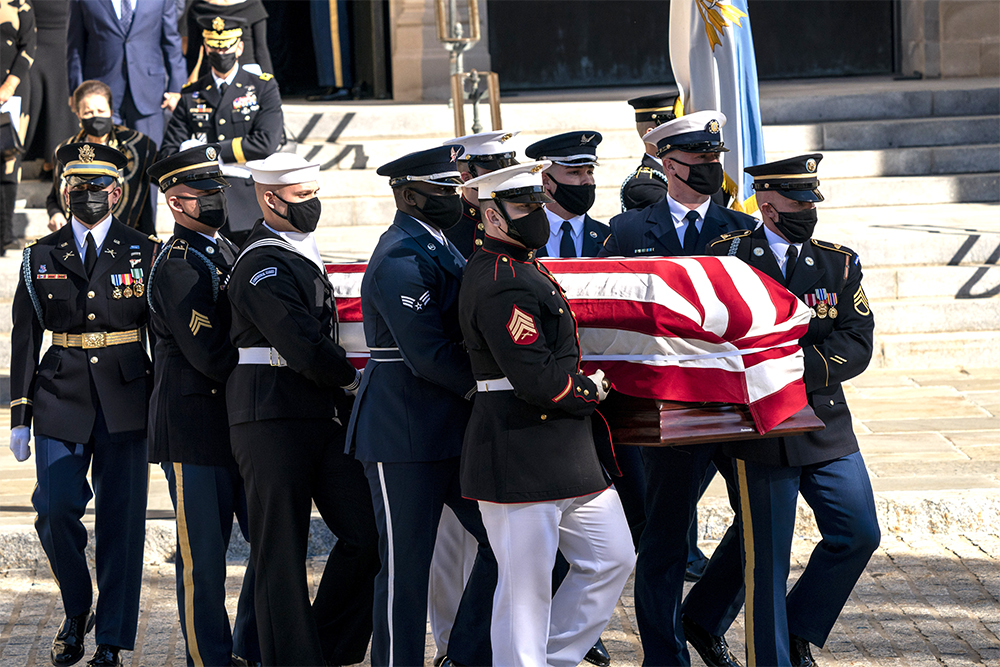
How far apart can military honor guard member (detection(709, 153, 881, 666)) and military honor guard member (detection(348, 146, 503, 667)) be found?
0.99 m

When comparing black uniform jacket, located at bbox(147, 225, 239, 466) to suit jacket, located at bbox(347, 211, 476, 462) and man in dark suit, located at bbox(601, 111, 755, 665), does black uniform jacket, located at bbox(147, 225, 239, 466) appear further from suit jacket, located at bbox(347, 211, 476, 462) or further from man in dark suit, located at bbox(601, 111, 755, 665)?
man in dark suit, located at bbox(601, 111, 755, 665)

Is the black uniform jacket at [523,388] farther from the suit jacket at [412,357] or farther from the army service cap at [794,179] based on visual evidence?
the army service cap at [794,179]

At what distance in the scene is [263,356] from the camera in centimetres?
443

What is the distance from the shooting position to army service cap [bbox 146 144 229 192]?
469 cm

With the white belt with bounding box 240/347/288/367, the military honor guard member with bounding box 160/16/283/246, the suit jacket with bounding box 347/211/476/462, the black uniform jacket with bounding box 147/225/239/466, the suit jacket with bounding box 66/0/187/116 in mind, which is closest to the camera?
the suit jacket with bounding box 347/211/476/462

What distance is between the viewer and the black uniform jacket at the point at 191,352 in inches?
179

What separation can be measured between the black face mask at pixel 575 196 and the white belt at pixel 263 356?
4.56ft

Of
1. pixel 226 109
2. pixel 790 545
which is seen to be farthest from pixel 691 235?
pixel 226 109

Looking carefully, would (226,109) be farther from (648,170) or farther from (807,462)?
(807,462)

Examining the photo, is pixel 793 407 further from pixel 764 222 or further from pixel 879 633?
pixel 879 633

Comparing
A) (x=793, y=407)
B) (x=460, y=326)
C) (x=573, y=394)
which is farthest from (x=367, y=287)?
(x=793, y=407)

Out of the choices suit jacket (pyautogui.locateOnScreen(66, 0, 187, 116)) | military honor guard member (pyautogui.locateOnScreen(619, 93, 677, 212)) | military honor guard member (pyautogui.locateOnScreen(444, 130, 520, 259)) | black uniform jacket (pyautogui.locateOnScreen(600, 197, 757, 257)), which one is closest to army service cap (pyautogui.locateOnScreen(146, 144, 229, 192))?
Answer: military honor guard member (pyautogui.locateOnScreen(444, 130, 520, 259))

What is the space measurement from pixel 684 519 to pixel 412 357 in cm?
121

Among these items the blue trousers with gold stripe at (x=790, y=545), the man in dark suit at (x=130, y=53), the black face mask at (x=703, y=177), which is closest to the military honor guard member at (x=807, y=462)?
the blue trousers with gold stripe at (x=790, y=545)
